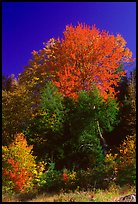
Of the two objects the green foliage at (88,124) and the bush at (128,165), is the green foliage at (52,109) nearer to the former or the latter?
the green foliage at (88,124)

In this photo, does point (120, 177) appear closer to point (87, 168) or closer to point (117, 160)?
point (117, 160)

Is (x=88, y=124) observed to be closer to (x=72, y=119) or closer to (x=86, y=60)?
(x=72, y=119)

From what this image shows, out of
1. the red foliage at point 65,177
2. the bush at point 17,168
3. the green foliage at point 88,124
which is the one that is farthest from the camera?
the green foliage at point 88,124

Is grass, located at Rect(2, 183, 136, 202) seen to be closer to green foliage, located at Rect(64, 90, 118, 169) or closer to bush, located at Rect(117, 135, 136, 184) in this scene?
bush, located at Rect(117, 135, 136, 184)

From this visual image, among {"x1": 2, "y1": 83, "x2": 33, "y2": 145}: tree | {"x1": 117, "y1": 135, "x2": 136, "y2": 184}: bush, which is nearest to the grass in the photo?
{"x1": 117, "y1": 135, "x2": 136, "y2": 184}: bush

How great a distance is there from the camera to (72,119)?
2075 cm

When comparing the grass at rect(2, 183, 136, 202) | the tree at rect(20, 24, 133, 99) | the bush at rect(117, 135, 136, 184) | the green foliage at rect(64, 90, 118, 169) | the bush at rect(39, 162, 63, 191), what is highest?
the tree at rect(20, 24, 133, 99)

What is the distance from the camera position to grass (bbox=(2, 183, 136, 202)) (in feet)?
48.3

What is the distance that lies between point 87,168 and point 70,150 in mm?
2003

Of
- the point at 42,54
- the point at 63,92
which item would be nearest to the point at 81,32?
the point at 42,54

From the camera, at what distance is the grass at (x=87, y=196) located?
14711mm

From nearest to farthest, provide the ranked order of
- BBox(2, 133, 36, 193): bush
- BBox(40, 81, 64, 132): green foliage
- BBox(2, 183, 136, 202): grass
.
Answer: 1. BBox(2, 183, 136, 202): grass
2. BBox(2, 133, 36, 193): bush
3. BBox(40, 81, 64, 132): green foliage

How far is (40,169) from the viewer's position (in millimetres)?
18422

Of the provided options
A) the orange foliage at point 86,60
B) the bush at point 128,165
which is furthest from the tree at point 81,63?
the bush at point 128,165
